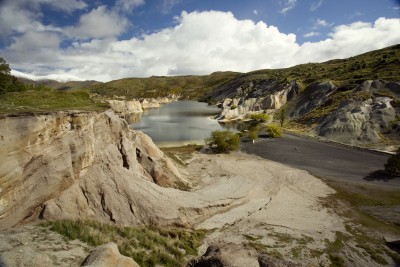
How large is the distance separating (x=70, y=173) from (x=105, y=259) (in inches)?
401

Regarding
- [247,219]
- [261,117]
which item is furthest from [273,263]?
[261,117]

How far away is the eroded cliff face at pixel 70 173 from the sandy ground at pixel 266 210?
5100 mm

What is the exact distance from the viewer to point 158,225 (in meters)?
20.2

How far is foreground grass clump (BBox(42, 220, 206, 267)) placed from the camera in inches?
509

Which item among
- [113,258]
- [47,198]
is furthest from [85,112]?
[113,258]

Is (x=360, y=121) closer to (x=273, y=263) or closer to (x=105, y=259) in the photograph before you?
(x=273, y=263)

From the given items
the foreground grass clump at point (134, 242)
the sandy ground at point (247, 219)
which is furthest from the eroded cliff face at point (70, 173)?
the foreground grass clump at point (134, 242)

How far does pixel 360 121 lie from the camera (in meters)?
57.1

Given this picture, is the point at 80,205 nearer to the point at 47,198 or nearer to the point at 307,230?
the point at 47,198

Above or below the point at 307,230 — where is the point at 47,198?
above

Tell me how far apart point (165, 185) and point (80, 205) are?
9265mm

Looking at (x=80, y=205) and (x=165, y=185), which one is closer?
(x=80, y=205)

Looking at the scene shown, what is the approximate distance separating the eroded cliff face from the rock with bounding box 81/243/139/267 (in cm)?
728

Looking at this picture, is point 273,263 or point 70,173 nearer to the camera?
point 273,263
